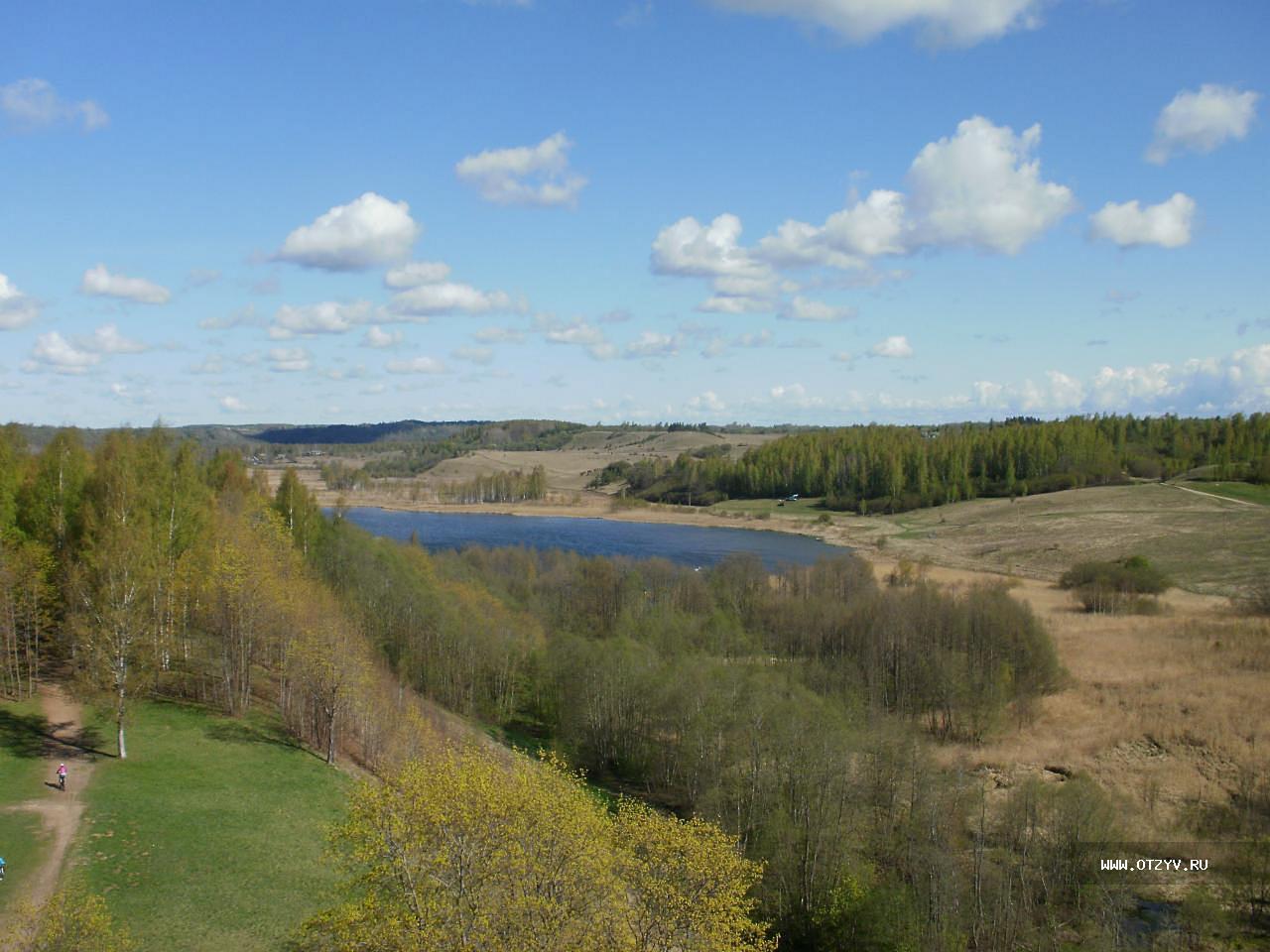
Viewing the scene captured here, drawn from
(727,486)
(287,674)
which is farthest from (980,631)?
(727,486)

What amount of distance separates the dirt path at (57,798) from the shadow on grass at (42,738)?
0.03m

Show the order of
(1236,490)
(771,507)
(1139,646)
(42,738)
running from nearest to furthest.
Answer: (42,738) → (1139,646) → (1236,490) → (771,507)

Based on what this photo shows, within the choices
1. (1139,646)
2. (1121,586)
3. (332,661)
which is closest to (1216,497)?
(1121,586)

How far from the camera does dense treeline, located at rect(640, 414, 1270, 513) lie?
15025 cm

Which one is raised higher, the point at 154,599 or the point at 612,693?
the point at 154,599

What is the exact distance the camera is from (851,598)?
66250 mm

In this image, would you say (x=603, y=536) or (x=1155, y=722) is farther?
(x=603, y=536)


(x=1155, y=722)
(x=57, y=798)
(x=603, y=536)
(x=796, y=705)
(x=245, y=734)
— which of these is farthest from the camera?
(x=603, y=536)

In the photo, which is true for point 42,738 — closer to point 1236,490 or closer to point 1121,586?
point 1121,586

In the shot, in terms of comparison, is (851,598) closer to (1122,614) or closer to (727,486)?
(1122,614)

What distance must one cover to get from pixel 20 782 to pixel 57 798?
4.89ft

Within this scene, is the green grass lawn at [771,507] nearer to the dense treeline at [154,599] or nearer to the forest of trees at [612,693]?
the forest of trees at [612,693]

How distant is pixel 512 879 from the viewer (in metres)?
16.0

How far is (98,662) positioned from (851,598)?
167 ft
